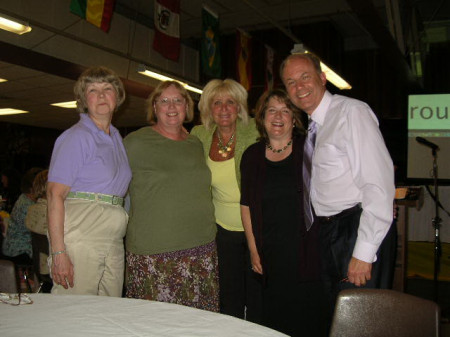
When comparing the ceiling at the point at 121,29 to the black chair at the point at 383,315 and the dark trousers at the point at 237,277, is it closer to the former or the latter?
the dark trousers at the point at 237,277

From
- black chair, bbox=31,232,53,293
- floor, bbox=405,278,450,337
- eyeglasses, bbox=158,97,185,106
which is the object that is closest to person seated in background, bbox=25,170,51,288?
black chair, bbox=31,232,53,293

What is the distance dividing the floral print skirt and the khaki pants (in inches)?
9.3

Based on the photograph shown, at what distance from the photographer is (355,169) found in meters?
1.88

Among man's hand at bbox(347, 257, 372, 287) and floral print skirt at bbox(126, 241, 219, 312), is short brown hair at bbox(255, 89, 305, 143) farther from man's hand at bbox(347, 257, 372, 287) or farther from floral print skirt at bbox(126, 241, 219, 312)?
man's hand at bbox(347, 257, 372, 287)

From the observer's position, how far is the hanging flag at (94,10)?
4.82m

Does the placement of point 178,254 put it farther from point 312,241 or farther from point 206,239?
point 312,241

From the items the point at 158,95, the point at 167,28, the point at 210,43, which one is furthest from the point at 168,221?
the point at 210,43

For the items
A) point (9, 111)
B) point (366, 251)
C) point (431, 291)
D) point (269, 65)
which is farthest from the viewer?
point (9, 111)

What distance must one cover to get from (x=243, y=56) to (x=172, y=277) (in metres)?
6.66

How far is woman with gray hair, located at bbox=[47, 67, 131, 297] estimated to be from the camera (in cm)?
203

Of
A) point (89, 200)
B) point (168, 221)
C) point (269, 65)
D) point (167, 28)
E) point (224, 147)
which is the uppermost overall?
point (269, 65)

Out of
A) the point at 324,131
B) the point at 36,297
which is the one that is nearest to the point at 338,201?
the point at 324,131

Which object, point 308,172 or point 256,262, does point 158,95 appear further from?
point 256,262

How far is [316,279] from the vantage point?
2.30 meters
